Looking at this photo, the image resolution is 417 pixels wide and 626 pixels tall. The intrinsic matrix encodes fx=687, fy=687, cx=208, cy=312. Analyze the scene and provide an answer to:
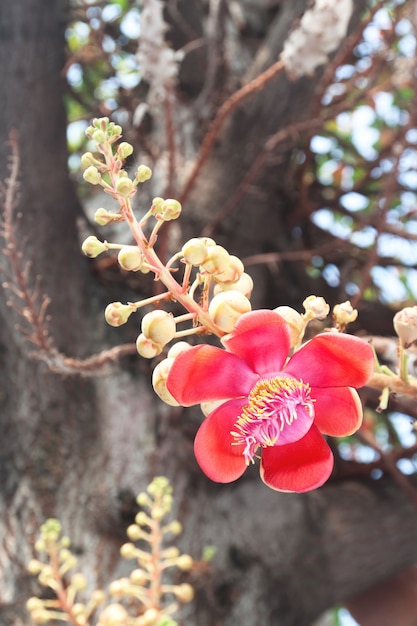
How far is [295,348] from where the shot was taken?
0.74m

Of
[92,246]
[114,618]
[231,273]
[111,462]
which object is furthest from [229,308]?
[111,462]

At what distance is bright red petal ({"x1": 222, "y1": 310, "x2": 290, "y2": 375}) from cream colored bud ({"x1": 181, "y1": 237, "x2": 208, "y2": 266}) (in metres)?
0.07

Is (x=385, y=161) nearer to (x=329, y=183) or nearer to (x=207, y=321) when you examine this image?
(x=329, y=183)

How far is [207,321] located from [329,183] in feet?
7.05

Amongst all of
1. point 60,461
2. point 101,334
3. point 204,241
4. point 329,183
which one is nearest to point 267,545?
point 60,461

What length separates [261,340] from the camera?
689 mm

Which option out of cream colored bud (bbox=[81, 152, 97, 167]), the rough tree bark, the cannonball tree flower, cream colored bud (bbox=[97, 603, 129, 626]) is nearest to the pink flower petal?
the cannonball tree flower

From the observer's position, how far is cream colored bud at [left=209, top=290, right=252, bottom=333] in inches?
26.4

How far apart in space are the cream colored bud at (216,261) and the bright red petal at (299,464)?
0.19 m

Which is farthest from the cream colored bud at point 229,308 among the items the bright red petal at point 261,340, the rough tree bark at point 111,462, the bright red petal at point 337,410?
the rough tree bark at point 111,462

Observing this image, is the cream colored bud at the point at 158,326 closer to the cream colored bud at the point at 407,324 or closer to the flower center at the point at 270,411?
the flower center at the point at 270,411

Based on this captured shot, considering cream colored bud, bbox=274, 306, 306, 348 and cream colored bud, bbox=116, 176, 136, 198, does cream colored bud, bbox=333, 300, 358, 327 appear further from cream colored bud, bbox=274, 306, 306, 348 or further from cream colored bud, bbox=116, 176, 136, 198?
cream colored bud, bbox=116, 176, 136, 198

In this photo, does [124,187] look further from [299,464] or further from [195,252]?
[299,464]

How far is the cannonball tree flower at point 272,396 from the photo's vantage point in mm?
668
